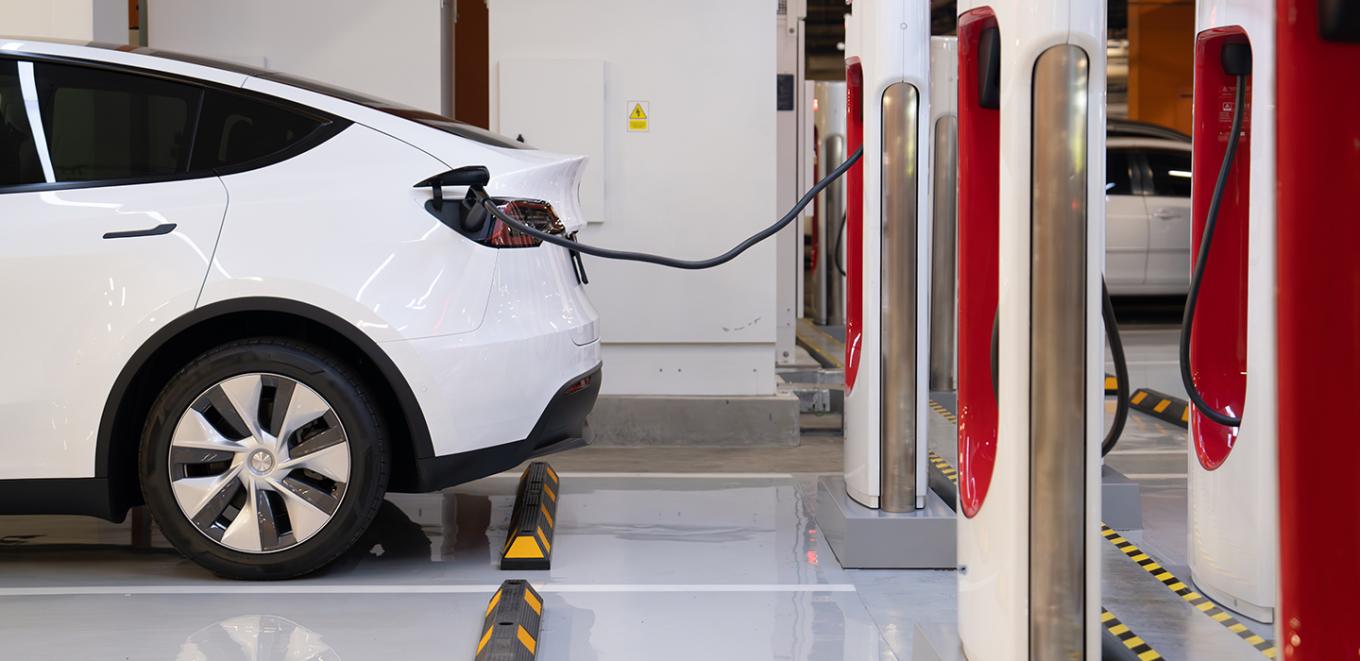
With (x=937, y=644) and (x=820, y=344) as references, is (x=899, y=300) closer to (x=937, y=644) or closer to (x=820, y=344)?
(x=937, y=644)

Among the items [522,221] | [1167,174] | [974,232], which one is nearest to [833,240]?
[1167,174]

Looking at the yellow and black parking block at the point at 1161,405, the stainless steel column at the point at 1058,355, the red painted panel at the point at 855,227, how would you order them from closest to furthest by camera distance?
the stainless steel column at the point at 1058,355
the red painted panel at the point at 855,227
the yellow and black parking block at the point at 1161,405

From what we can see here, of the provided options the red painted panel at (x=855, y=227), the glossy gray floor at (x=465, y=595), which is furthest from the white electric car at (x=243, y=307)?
the red painted panel at (x=855, y=227)

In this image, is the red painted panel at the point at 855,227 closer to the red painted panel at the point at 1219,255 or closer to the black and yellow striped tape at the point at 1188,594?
the black and yellow striped tape at the point at 1188,594

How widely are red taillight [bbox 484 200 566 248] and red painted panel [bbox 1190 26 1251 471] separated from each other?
179 cm

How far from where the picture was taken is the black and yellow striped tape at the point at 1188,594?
2.90m

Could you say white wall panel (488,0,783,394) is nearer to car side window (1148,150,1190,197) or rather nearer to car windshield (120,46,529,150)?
car windshield (120,46,529,150)

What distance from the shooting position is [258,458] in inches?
138

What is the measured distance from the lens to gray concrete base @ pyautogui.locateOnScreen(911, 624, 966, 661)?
257 cm

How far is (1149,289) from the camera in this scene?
10734 millimetres

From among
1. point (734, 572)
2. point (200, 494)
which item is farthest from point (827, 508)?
point (200, 494)

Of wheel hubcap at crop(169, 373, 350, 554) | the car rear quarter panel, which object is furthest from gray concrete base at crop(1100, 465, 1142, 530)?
wheel hubcap at crop(169, 373, 350, 554)

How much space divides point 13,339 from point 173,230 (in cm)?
52

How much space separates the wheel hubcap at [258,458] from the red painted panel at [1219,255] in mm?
2343
